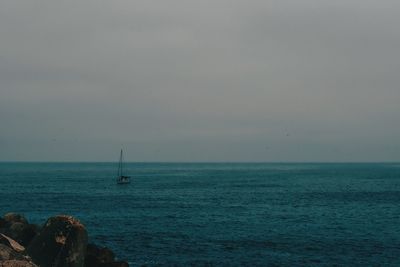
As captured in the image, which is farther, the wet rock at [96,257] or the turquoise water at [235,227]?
the turquoise water at [235,227]

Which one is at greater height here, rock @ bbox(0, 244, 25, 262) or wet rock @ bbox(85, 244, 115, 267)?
rock @ bbox(0, 244, 25, 262)

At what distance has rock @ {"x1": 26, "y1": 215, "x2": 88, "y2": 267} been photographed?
74.8 feet

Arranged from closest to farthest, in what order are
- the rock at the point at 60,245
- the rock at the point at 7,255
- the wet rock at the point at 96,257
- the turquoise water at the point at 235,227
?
1. the rock at the point at 7,255
2. the rock at the point at 60,245
3. the wet rock at the point at 96,257
4. the turquoise water at the point at 235,227

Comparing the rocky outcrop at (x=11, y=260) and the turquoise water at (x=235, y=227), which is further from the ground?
the rocky outcrop at (x=11, y=260)

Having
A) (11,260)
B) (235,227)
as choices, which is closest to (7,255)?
(11,260)

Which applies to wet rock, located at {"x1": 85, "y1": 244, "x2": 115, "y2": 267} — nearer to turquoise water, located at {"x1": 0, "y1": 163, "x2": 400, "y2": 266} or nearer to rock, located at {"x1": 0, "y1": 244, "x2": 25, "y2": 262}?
rock, located at {"x1": 0, "y1": 244, "x2": 25, "y2": 262}

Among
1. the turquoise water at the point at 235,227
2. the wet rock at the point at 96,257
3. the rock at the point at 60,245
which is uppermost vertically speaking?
the rock at the point at 60,245

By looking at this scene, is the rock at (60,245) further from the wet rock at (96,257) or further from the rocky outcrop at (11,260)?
the wet rock at (96,257)

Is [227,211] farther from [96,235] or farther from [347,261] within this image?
[347,261]

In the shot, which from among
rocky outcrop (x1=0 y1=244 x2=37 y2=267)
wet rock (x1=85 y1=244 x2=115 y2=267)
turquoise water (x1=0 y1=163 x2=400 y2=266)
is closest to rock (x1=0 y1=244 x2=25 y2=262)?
rocky outcrop (x1=0 y1=244 x2=37 y2=267)

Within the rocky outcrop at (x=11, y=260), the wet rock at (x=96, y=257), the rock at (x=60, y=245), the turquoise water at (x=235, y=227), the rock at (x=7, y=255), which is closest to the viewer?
the rocky outcrop at (x=11, y=260)

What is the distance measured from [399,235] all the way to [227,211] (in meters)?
32.8

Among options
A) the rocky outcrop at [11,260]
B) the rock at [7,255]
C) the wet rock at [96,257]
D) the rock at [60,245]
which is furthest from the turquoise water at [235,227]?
the rocky outcrop at [11,260]

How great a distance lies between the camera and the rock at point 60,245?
22.8m
